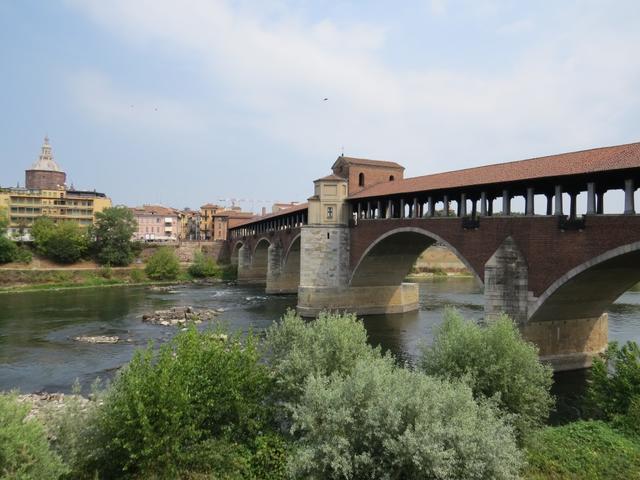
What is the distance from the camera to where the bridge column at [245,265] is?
2579 inches

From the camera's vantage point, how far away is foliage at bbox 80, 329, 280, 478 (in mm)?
9211

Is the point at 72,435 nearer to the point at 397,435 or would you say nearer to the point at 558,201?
the point at 397,435

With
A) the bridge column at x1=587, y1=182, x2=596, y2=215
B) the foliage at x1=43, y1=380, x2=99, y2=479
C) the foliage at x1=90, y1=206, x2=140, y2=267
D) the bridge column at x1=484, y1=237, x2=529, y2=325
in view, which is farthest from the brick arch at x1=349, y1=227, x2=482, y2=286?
the foliage at x1=90, y1=206, x2=140, y2=267

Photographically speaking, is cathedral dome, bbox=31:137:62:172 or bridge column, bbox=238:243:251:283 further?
cathedral dome, bbox=31:137:62:172

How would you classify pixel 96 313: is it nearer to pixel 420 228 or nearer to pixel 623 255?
pixel 420 228

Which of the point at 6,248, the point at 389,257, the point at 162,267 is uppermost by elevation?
the point at 6,248

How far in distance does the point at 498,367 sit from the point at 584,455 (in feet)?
8.75

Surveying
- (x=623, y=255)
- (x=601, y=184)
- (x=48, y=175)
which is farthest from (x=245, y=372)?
(x=48, y=175)

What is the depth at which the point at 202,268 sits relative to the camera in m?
66.1

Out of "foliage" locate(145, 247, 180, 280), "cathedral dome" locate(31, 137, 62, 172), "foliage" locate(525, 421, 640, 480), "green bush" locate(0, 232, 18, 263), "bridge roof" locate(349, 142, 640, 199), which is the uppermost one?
"cathedral dome" locate(31, 137, 62, 172)

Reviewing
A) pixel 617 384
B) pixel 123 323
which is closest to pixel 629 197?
pixel 617 384

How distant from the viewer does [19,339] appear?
90.4ft

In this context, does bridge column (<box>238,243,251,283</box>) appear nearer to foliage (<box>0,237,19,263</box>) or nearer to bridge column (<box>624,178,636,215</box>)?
foliage (<box>0,237,19,263</box>)

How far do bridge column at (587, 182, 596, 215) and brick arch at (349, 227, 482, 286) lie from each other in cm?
1160
